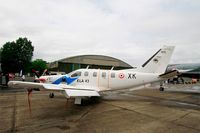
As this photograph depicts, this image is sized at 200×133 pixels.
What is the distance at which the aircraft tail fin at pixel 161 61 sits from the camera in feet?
37.4

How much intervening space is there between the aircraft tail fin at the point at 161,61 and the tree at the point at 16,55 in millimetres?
62106

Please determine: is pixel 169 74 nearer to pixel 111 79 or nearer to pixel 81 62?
pixel 111 79

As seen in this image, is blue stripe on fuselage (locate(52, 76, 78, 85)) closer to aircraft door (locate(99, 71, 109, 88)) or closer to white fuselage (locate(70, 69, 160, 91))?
white fuselage (locate(70, 69, 160, 91))

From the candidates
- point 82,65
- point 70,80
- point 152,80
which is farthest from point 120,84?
point 82,65

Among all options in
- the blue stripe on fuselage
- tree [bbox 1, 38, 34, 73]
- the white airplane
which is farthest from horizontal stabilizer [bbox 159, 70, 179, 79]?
tree [bbox 1, 38, 34, 73]

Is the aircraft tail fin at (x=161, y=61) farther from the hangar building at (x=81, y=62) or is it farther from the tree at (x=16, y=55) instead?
the tree at (x=16, y=55)

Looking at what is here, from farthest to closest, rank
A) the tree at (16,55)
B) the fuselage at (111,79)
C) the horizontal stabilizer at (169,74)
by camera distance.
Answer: the tree at (16,55) < the fuselage at (111,79) < the horizontal stabilizer at (169,74)

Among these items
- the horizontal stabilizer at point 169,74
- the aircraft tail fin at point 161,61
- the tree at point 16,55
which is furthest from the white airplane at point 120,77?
the tree at point 16,55

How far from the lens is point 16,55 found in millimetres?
67062

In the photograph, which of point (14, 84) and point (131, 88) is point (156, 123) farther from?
point (14, 84)

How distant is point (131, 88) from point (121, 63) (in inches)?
1874

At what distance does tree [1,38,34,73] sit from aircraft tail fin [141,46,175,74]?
62.1 metres

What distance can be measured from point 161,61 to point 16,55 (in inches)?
2690

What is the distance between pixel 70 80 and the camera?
1146 centimetres
